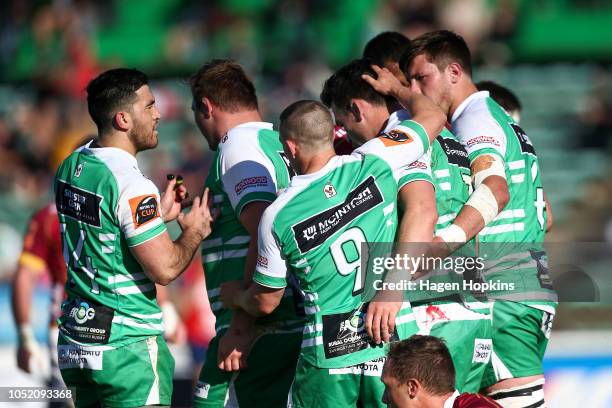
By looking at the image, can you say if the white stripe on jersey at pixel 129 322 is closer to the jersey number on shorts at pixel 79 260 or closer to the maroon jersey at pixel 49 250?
the jersey number on shorts at pixel 79 260

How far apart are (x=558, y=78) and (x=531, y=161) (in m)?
9.80

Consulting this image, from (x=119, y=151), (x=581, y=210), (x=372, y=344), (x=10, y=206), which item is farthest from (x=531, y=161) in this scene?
(x=10, y=206)

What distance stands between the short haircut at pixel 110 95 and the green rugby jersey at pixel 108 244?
185 mm

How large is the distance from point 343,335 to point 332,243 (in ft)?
1.46

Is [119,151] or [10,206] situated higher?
[10,206]

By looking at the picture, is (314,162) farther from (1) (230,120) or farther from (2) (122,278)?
(2) (122,278)

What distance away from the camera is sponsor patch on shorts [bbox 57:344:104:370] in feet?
17.0

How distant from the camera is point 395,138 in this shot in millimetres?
5008

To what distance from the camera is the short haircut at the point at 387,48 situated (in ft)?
20.7

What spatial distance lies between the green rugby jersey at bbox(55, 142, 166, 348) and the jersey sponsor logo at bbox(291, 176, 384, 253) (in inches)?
32.9

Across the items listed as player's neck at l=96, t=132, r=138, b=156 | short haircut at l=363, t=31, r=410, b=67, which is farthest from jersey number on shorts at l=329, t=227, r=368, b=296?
short haircut at l=363, t=31, r=410, b=67

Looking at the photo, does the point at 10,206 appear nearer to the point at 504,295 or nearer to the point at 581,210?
the point at 581,210

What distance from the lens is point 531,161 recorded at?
582 cm

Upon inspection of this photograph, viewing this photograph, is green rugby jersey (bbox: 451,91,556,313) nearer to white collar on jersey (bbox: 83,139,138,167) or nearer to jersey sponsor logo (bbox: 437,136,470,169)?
jersey sponsor logo (bbox: 437,136,470,169)
